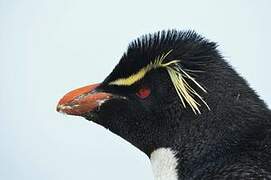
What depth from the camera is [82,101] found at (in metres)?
4.24

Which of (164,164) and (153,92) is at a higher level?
(153,92)

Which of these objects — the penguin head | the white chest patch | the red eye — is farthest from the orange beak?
the white chest patch

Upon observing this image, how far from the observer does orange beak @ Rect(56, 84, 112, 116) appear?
4.23 metres

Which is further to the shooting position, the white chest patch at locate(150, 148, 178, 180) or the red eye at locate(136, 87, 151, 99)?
the red eye at locate(136, 87, 151, 99)

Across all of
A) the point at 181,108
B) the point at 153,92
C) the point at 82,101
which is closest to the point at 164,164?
the point at 181,108

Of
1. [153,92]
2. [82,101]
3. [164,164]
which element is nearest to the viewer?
[164,164]

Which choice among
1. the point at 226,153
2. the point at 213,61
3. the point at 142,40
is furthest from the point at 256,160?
the point at 142,40

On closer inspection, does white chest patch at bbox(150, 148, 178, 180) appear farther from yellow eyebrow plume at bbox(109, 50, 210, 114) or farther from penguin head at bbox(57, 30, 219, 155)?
yellow eyebrow plume at bbox(109, 50, 210, 114)

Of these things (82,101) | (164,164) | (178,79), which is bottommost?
(164,164)

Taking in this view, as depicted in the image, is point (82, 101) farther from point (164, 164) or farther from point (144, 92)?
point (164, 164)

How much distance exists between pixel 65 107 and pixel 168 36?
74 cm

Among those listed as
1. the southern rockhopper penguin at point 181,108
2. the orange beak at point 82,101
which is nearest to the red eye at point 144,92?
the southern rockhopper penguin at point 181,108

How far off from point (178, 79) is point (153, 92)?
0.66 ft

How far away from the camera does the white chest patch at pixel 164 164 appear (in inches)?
147
